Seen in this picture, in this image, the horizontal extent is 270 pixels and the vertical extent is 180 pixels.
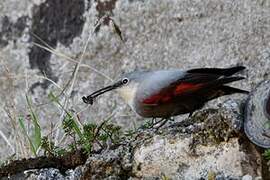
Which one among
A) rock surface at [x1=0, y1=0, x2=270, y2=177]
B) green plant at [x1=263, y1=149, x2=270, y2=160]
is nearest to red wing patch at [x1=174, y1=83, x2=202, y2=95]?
green plant at [x1=263, y1=149, x2=270, y2=160]

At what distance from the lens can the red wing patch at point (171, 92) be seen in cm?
613

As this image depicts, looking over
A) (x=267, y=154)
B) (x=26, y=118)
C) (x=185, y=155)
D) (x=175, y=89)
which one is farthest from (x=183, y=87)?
(x=26, y=118)

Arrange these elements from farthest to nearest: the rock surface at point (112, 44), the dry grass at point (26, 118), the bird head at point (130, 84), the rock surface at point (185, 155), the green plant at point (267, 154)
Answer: the rock surface at point (112, 44)
the dry grass at point (26, 118)
the bird head at point (130, 84)
the rock surface at point (185, 155)
the green plant at point (267, 154)

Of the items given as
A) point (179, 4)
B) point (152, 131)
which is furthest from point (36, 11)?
point (152, 131)

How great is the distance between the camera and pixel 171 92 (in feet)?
20.2

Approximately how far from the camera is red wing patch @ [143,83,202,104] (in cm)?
613

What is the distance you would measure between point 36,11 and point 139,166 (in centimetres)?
303

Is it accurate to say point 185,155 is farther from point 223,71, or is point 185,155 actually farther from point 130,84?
point 130,84

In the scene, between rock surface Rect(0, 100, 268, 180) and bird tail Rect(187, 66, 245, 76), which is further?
bird tail Rect(187, 66, 245, 76)

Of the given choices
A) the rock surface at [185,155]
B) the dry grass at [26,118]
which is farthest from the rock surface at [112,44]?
the rock surface at [185,155]

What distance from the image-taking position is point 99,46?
315 inches

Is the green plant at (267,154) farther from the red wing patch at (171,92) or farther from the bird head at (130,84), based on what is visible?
the bird head at (130,84)

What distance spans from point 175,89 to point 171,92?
3 cm

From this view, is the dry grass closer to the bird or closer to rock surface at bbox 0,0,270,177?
rock surface at bbox 0,0,270,177
